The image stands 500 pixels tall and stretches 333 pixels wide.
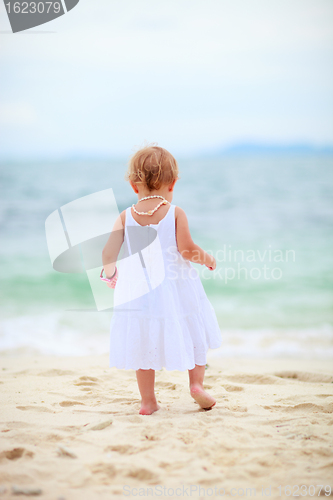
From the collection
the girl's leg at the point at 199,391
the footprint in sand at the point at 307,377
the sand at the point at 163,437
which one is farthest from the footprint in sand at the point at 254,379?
the girl's leg at the point at 199,391

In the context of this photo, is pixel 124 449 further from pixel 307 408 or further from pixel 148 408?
pixel 307 408

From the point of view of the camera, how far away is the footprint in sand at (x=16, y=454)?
63.7 inches

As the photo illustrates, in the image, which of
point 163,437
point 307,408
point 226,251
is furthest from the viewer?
point 226,251

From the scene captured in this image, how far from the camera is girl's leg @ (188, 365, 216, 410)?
7.14ft

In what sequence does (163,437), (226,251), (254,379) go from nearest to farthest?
(163,437)
(254,379)
(226,251)

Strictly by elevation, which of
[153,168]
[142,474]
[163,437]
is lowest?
[163,437]

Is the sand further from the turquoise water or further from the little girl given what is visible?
the turquoise water

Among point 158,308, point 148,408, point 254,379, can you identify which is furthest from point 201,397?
point 254,379

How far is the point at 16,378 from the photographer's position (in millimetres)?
2887

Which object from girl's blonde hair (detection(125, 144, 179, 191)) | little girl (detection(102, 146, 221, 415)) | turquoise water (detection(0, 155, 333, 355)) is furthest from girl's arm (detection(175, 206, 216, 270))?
turquoise water (detection(0, 155, 333, 355))

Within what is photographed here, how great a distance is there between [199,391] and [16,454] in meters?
0.98

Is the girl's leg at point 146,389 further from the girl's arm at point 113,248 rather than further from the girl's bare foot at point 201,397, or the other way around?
the girl's arm at point 113,248

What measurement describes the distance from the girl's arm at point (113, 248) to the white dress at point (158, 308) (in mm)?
41

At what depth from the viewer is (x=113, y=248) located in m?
2.31
